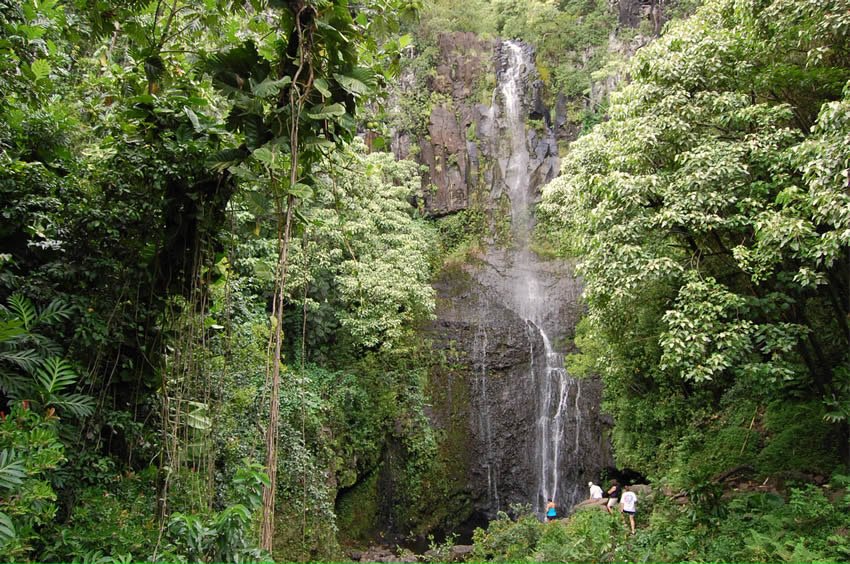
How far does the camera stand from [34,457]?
86.8 inches

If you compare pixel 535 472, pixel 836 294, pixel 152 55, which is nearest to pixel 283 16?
pixel 152 55

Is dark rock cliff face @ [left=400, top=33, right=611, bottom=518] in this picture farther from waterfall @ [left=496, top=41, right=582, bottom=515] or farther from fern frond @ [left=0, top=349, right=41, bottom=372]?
fern frond @ [left=0, top=349, right=41, bottom=372]

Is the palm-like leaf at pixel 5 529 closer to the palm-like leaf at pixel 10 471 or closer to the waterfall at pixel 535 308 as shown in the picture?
the palm-like leaf at pixel 10 471

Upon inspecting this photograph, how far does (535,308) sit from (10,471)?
15209 mm

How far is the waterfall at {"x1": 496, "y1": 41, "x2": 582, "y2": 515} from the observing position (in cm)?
1298

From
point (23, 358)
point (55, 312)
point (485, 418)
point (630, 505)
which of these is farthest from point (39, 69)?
point (485, 418)

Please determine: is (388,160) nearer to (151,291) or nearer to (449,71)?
(449,71)

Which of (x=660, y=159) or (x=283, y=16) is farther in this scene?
(x=660, y=159)

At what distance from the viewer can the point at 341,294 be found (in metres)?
11.9

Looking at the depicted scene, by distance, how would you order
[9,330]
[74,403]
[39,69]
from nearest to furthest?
[9,330] → [74,403] → [39,69]

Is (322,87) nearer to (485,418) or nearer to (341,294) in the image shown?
(341,294)

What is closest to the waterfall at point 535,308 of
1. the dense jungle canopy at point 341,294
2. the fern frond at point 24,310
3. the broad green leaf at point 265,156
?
the dense jungle canopy at point 341,294

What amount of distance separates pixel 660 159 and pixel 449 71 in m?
14.8

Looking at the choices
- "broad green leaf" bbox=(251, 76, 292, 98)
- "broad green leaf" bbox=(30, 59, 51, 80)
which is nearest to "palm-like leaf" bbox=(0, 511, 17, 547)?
"broad green leaf" bbox=(251, 76, 292, 98)
